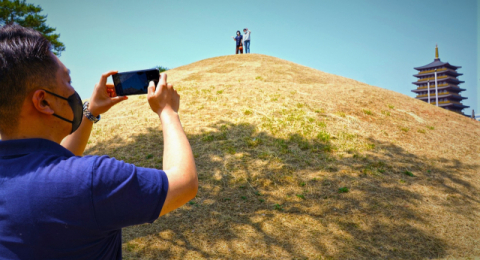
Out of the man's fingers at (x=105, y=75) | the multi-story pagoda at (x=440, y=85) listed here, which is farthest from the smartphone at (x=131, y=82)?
the multi-story pagoda at (x=440, y=85)

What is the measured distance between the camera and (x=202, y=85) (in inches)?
508

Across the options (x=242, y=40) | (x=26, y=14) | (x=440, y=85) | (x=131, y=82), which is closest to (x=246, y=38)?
(x=242, y=40)

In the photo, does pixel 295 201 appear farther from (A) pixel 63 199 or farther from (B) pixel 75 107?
(A) pixel 63 199

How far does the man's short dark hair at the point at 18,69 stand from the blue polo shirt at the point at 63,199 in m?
0.11

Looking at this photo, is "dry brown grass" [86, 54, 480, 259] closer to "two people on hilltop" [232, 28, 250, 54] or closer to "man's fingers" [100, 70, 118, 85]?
"man's fingers" [100, 70, 118, 85]

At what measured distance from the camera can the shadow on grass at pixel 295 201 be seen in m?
4.97

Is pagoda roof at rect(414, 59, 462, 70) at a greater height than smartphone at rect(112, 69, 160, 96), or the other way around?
pagoda roof at rect(414, 59, 462, 70)

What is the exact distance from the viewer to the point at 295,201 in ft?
20.5

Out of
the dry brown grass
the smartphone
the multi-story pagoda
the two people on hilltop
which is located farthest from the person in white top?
the multi-story pagoda

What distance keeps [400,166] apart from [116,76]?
7.72m

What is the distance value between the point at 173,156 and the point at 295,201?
5.36 meters

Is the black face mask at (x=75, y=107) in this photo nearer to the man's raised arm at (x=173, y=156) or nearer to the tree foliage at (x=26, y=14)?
the man's raised arm at (x=173, y=156)

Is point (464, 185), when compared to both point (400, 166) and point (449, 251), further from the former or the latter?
point (449, 251)

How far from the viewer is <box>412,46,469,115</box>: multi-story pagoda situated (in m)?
59.0
